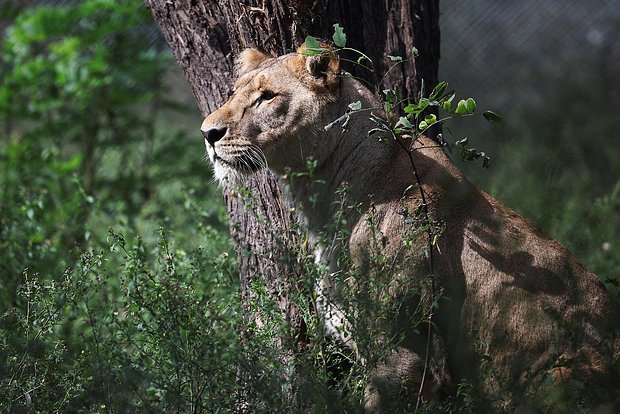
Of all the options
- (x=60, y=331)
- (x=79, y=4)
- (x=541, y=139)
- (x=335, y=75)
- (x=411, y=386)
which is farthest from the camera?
(x=79, y=4)

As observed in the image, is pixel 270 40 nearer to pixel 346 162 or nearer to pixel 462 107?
pixel 346 162

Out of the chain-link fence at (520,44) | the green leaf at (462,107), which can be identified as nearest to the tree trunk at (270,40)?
the green leaf at (462,107)

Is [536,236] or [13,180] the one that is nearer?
[536,236]

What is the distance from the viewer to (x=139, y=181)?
787 cm

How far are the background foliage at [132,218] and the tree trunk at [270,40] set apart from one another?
0.78ft

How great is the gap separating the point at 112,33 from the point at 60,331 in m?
4.07

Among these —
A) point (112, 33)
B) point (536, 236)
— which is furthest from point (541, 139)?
point (112, 33)

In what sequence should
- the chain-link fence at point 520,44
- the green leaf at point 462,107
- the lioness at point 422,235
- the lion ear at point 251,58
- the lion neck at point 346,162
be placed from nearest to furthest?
1. the green leaf at point 462,107
2. the lioness at point 422,235
3. the lion neck at point 346,162
4. the lion ear at point 251,58
5. the chain-link fence at point 520,44

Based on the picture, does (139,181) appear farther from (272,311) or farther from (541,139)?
(272,311)

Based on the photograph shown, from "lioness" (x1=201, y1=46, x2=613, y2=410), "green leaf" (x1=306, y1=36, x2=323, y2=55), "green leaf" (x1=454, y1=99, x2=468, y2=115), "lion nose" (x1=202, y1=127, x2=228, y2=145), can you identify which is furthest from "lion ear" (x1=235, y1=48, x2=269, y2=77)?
"green leaf" (x1=454, y1=99, x2=468, y2=115)

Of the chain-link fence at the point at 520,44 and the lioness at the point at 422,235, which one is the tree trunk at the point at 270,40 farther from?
the chain-link fence at the point at 520,44

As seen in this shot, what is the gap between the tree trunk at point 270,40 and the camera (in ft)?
14.2

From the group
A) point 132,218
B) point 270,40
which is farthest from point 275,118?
point 132,218

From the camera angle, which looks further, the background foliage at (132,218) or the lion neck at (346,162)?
the lion neck at (346,162)
